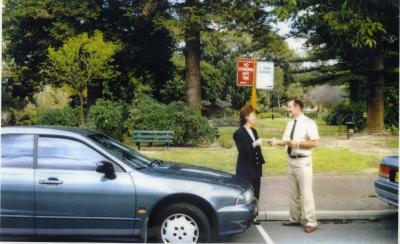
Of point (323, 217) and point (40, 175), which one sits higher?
point (40, 175)

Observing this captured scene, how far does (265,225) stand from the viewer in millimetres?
6477

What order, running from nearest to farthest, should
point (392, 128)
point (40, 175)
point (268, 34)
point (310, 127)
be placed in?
1. point (40, 175)
2. point (310, 127)
3. point (392, 128)
4. point (268, 34)

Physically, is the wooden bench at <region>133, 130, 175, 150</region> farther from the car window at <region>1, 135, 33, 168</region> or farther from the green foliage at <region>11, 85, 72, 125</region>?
the car window at <region>1, 135, 33, 168</region>

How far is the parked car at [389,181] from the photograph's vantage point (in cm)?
576

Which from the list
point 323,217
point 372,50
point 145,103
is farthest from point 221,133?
point 323,217

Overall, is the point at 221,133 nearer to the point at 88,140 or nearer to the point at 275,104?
the point at 275,104

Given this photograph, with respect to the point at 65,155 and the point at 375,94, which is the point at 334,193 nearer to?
the point at 65,155

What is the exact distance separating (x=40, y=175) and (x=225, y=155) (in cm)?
688

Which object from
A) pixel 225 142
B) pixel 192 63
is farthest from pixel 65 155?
pixel 192 63

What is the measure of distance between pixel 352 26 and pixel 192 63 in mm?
5514

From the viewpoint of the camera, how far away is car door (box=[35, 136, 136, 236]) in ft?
15.9

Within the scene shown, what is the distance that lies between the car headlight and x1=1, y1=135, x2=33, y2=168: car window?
2.25 metres

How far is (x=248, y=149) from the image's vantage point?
6.12 m

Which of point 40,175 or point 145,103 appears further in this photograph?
point 145,103
